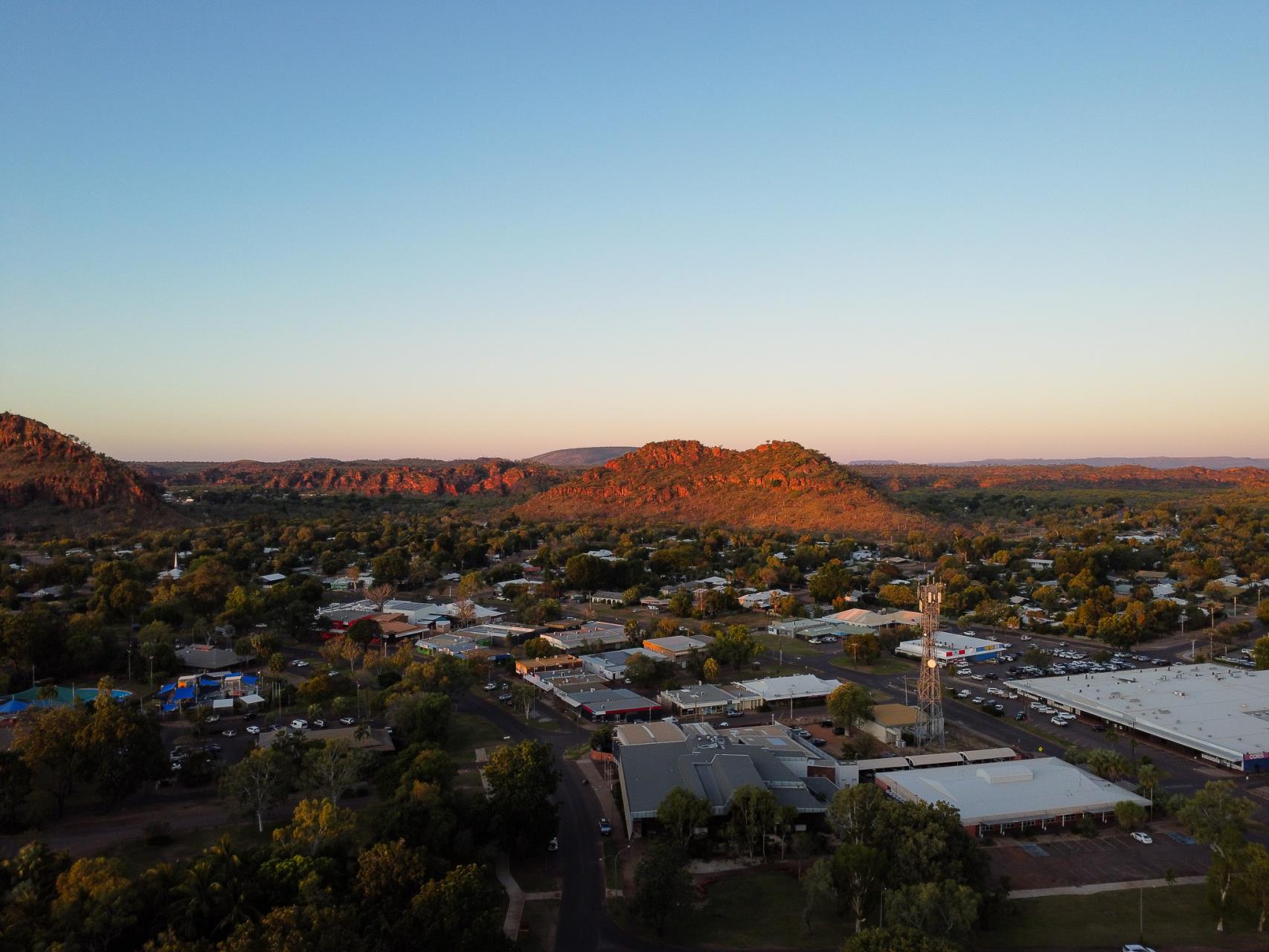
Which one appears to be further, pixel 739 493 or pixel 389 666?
pixel 739 493

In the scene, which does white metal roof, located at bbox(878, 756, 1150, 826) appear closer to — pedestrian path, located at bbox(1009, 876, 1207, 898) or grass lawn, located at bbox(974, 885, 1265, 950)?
pedestrian path, located at bbox(1009, 876, 1207, 898)

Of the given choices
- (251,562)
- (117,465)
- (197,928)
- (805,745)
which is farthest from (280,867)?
(117,465)

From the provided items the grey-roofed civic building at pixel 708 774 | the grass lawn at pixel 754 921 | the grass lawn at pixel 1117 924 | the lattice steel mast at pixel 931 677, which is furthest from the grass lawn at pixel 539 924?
the lattice steel mast at pixel 931 677

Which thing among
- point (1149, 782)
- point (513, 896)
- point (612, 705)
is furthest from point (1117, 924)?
point (612, 705)

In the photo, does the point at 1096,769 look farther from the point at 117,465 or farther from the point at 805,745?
the point at 117,465

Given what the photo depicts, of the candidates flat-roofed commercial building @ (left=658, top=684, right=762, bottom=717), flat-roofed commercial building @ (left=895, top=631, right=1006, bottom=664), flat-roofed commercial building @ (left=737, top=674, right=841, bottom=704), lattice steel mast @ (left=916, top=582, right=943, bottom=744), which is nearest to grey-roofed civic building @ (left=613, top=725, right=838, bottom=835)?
lattice steel mast @ (left=916, top=582, right=943, bottom=744)

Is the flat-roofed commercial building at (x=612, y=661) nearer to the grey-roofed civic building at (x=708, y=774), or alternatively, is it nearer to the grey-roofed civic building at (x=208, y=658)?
the grey-roofed civic building at (x=708, y=774)
